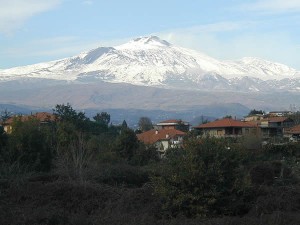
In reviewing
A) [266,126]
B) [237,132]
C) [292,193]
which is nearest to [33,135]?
[292,193]

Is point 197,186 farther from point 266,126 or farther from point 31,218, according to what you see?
point 266,126

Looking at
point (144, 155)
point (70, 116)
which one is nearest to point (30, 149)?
point (144, 155)

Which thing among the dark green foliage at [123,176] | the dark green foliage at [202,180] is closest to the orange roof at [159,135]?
the dark green foliage at [123,176]

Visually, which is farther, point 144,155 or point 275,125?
point 275,125

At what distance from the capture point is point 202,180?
14.0 m

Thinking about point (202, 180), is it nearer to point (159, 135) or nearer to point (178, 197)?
point (178, 197)

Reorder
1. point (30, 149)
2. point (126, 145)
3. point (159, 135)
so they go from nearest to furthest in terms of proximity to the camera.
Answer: point (30, 149) < point (126, 145) < point (159, 135)

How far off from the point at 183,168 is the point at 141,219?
9.65 feet

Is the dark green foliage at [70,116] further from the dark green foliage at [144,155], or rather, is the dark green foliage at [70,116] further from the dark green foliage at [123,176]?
the dark green foliage at [123,176]

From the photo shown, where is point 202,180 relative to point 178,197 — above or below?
above

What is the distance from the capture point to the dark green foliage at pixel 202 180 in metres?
13.9

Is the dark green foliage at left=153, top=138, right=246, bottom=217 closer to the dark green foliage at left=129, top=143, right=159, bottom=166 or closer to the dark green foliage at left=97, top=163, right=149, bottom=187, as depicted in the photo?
the dark green foliage at left=97, top=163, right=149, bottom=187

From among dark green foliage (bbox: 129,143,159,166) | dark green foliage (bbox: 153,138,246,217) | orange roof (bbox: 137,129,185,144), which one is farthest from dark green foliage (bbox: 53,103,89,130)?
dark green foliage (bbox: 153,138,246,217)

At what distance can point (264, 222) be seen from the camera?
11148 millimetres
